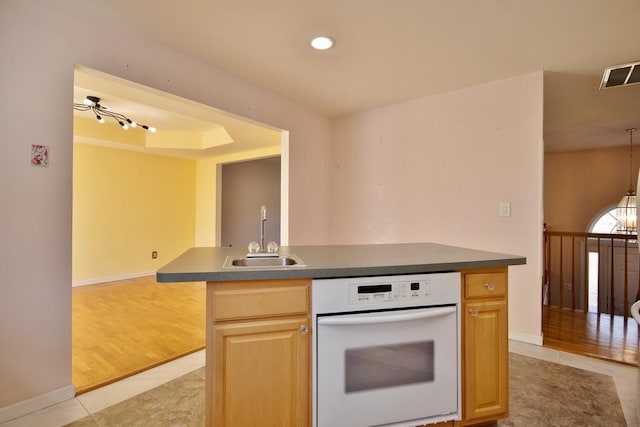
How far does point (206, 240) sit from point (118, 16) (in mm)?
4646

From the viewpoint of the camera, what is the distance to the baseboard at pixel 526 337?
108 inches

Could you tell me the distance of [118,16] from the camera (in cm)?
204

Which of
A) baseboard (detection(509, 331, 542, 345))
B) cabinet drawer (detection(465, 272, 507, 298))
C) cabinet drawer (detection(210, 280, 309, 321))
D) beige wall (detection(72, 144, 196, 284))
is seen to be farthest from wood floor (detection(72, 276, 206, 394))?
baseboard (detection(509, 331, 542, 345))

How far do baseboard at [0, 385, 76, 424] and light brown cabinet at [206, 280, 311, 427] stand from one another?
1236 mm

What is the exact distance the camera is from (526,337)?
280 centimetres

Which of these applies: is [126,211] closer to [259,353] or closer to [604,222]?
[259,353]

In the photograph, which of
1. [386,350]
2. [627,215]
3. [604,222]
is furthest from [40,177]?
[604,222]

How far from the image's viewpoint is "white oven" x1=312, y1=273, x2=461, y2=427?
4.31ft

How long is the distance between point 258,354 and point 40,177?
1.60 meters

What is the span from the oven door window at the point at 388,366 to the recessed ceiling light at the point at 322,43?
2.07 metres

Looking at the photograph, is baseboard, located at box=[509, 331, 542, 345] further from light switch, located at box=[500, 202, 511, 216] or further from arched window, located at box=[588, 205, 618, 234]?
arched window, located at box=[588, 205, 618, 234]

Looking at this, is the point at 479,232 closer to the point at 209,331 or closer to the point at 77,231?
the point at 209,331

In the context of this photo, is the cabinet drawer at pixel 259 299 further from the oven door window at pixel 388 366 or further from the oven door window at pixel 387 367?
the oven door window at pixel 388 366

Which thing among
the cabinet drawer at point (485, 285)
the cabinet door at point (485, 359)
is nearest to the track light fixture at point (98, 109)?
the cabinet drawer at point (485, 285)
